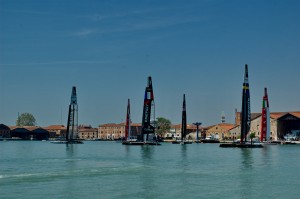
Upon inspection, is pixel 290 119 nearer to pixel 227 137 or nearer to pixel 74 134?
pixel 227 137

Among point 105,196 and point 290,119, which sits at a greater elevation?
point 290,119

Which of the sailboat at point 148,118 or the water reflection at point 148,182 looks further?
the sailboat at point 148,118

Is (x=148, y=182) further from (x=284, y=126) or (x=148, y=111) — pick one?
(x=284, y=126)

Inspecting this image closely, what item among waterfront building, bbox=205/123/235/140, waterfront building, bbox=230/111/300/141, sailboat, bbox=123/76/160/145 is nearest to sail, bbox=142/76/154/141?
sailboat, bbox=123/76/160/145

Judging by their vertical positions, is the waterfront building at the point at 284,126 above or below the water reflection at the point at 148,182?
above

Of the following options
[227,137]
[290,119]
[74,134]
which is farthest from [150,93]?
[227,137]

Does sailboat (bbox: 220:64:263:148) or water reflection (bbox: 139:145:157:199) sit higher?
sailboat (bbox: 220:64:263:148)

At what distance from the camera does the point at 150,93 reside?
117812mm

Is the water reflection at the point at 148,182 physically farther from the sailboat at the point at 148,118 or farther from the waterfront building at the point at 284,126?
the waterfront building at the point at 284,126

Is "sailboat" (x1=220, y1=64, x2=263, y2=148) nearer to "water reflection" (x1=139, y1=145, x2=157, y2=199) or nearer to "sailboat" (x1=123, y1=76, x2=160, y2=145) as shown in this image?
"sailboat" (x1=123, y1=76, x2=160, y2=145)

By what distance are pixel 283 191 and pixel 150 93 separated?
86.7 meters

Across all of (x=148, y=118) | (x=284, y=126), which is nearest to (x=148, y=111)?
(x=148, y=118)

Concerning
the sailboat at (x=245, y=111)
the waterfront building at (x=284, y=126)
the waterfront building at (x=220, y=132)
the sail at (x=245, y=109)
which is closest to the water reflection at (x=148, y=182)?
the sailboat at (x=245, y=111)

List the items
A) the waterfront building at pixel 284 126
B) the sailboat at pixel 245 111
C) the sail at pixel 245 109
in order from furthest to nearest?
the waterfront building at pixel 284 126, the sail at pixel 245 109, the sailboat at pixel 245 111
